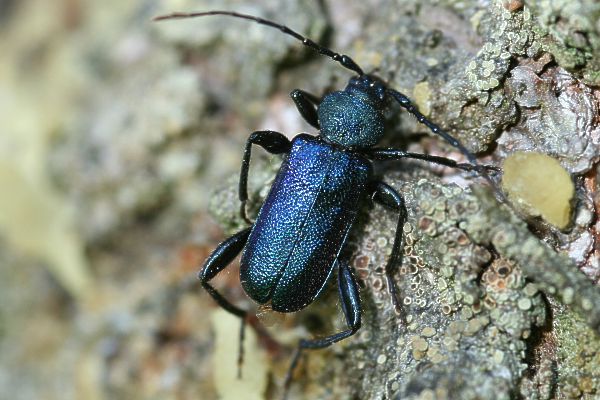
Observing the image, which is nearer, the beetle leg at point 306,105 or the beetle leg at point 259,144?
the beetle leg at point 259,144

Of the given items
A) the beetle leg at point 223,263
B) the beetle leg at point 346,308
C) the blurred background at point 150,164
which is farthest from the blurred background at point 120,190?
the beetle leg at point 346,308

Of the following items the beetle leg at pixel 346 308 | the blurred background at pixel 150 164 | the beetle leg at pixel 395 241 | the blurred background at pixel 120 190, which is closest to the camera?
the beetle leg at pixel 395 241

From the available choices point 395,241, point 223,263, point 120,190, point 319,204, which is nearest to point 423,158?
point 395,241

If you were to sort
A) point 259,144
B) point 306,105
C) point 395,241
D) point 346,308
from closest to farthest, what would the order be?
point 395,241 → point 346,308 → point 259,144 → point 306,105

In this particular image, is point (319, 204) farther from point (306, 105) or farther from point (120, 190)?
point (120, 190)

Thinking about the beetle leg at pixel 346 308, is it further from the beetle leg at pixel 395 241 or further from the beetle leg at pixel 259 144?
the beetle leg at pixel 259 144
